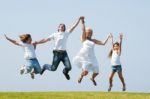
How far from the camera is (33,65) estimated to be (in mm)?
23250

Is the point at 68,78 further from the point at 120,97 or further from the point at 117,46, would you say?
the point at 120,97

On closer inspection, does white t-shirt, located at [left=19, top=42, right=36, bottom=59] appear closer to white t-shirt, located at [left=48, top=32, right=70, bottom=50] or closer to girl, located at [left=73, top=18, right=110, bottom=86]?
white t-shirt, located at [left=48, top=32, right=70, bottom=50]

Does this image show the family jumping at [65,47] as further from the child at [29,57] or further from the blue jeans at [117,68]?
the blue jeans at [117,68]

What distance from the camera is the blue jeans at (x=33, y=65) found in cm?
2323

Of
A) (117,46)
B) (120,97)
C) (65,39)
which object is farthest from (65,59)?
(120,97)

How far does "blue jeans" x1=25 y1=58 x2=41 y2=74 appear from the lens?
2323 centimetres

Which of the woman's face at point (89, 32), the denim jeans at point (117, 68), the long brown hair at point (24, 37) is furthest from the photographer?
the denim jeans at point (117, 68)

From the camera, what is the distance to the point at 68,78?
76.3 feet

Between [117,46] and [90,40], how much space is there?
1.86 meters

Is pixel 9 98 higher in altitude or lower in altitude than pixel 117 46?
lower

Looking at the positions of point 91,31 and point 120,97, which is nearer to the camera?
point 120,97

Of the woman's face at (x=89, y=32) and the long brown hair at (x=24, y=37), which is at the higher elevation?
the woman's face at (x=89, y=32)

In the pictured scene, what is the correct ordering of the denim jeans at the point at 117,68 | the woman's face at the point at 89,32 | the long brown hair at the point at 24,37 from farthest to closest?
1. the denim jeans at the point at 117,68
2. the woman's face at the point at 89,32
3. the long brown hair at the point at 24,37

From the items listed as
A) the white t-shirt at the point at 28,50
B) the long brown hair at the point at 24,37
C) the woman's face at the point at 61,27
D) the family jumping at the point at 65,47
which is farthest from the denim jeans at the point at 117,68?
the long brown hair at the point at 24,37
